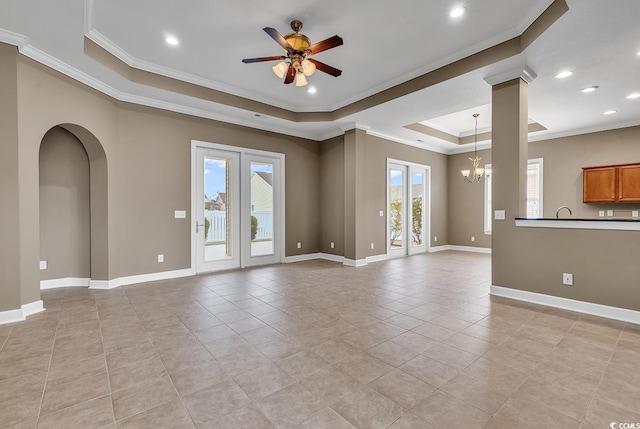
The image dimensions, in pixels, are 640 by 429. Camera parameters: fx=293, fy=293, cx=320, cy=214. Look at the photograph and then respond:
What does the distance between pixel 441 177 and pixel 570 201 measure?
121 inches

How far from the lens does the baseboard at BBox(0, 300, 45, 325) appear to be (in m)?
3.11

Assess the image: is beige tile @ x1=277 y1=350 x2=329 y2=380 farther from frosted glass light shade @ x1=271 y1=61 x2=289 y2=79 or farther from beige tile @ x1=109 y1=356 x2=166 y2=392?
frosted glass light shade @ x1=271 y1=61 x2=289 y2=79

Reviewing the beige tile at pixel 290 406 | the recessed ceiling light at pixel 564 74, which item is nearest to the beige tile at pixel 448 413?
the beige tile at pixel 290 406

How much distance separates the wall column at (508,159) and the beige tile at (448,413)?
2788 mm

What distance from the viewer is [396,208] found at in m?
7.72

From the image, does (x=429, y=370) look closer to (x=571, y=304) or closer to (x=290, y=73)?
(x=571, y=304)

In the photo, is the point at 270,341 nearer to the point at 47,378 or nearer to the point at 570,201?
the point at 47,378

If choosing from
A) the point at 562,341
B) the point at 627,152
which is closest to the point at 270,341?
the point at 562,341

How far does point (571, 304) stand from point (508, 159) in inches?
75.9

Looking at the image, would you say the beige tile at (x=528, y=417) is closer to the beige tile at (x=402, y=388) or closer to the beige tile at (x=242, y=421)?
the beige tile at (x=402, y=388)

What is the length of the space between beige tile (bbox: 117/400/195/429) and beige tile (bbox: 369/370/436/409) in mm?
1182

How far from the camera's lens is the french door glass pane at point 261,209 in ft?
20.6

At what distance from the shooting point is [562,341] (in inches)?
105

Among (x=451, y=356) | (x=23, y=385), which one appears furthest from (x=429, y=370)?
(x=23, y=385)
